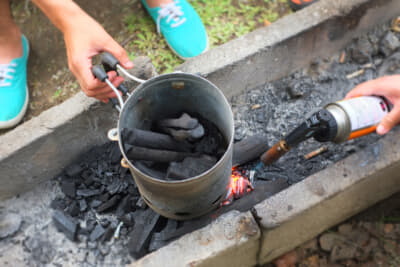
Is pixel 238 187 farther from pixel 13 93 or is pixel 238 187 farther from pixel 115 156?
pixel 13 93

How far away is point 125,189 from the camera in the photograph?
6.48ft

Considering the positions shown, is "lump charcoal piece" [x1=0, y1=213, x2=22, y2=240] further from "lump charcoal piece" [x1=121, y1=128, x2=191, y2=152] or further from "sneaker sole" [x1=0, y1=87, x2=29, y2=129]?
"lump charcoal piece" [x1=121, y1=128, x2=191, y2=152]

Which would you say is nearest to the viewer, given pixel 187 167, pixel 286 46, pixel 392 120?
pixel 187 167

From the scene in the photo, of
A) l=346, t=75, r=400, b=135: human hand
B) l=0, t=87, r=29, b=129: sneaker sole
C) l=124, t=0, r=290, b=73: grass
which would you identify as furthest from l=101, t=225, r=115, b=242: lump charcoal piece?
l=346, t=75, r=400, b=135: human hand

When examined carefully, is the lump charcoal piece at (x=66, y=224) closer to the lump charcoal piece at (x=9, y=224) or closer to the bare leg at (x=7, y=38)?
the lump charcoal piece at (x=9, y=224)

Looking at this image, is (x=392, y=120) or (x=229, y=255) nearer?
(x=229, y=255)

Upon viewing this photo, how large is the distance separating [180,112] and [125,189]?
0.60m

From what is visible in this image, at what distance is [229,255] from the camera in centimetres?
149

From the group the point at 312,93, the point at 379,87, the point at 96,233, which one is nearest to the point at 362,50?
the point at 312,93

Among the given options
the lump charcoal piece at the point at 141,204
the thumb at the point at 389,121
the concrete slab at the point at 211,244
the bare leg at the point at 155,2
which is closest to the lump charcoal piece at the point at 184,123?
the concrete slab at the point at 211,244

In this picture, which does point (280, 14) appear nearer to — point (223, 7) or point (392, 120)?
point (223, 7)

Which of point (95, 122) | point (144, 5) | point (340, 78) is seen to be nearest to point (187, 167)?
point (95, 122)

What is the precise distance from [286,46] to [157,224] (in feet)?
4.30

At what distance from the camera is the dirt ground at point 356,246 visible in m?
1.92
